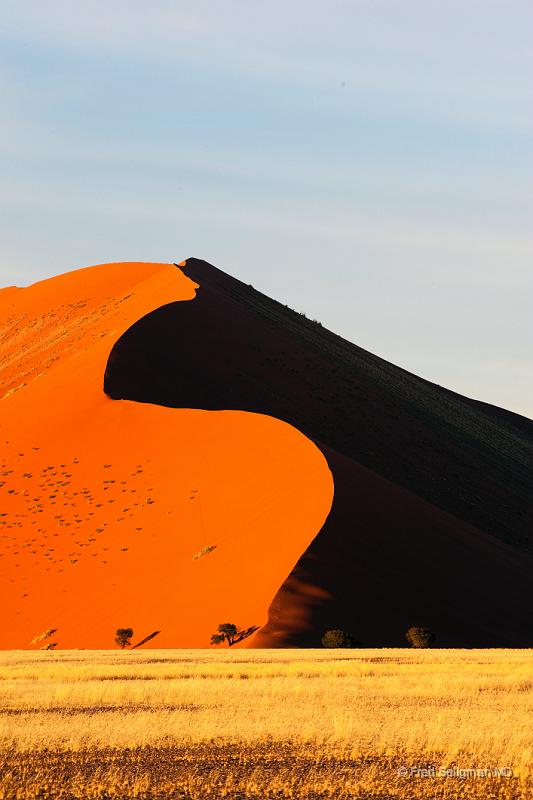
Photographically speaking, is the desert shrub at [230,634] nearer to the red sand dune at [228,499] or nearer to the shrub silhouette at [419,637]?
the red sand dune at [228,499]

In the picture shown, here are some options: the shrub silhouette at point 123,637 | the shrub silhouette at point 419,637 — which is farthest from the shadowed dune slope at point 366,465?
the shrub silhouette at point 123,637

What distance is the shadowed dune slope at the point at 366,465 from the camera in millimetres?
33500

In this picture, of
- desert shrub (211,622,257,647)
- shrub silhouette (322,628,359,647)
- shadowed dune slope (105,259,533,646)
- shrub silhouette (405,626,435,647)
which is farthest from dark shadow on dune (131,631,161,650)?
Result: shrub silhouette (405,626,435,647)

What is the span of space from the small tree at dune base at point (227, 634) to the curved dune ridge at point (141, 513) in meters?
0.43

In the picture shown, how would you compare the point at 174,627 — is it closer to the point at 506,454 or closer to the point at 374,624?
the point at 374,624

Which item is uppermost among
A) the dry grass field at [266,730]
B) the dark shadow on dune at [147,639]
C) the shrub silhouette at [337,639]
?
the dry grass field at [266,730]

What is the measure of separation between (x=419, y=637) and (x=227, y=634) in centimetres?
533

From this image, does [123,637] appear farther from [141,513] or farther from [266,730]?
[266,730]

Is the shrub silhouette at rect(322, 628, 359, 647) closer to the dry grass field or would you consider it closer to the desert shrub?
the desert shrub

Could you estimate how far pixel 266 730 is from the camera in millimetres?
15047

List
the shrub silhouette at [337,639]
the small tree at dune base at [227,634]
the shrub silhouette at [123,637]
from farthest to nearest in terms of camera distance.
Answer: the shrub silhouette at [123,637]
the small tree at dune base at [227,634]
the shrub silhouette at [337,639]

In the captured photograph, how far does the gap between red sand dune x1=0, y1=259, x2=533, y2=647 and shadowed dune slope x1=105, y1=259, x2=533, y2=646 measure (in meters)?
0.11

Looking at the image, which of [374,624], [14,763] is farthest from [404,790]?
[374,624]

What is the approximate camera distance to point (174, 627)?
3275cm
